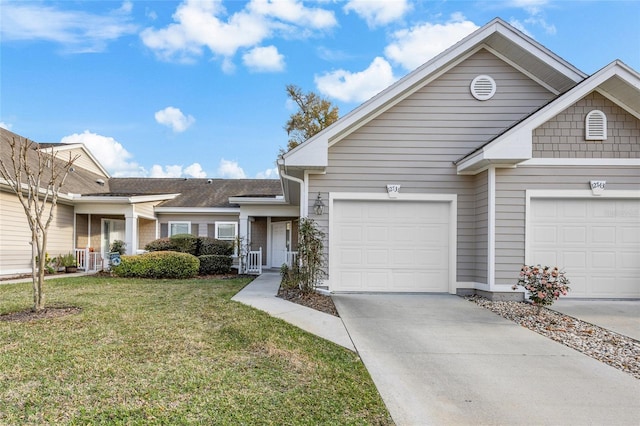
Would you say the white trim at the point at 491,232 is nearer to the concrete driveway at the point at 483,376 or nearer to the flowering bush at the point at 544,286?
the flowering bush at the point at 544,286

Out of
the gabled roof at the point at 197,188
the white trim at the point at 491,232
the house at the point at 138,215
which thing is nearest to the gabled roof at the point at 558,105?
the white trim at the point at 491,232

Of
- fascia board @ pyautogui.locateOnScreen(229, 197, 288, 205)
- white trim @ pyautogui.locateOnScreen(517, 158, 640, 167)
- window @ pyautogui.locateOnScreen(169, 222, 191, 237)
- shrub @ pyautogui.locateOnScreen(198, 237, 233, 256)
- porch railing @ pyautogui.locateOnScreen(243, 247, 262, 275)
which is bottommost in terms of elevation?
porch railing @ pyautogui.locateOnScreen(243, 247, 262, 275)

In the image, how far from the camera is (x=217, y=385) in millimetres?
3215

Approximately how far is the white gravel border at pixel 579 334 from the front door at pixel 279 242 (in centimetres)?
937

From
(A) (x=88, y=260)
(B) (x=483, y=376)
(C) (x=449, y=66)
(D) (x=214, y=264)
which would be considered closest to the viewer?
(B) (x=483, y=376)

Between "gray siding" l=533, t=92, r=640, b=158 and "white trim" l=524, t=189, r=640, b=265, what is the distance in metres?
0.73

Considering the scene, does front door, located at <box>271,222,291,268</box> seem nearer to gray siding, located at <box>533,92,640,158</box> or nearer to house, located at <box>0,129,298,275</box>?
house, located at <box>0,129,298,275</box>

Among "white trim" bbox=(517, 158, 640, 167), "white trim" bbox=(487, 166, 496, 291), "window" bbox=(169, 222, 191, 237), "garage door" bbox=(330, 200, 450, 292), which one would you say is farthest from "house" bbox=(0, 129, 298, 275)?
"white trim" bbox=(517, 158, 640, 167)

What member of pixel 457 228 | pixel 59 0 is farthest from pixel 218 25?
pixel 457 228

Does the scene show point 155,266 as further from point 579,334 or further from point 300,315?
point 579,334

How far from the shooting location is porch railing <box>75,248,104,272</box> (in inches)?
527

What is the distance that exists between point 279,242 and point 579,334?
11.9 m

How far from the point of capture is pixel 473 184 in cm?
823

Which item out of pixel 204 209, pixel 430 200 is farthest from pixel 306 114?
pixel 430 200
